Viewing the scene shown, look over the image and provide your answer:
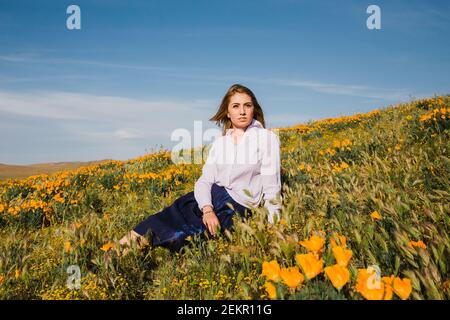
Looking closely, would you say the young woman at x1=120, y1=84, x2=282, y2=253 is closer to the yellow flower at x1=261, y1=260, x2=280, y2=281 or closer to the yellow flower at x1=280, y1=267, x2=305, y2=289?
the yellow flower at x1=261, y1=260, x2=280, y2=281

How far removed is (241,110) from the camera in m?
3.85

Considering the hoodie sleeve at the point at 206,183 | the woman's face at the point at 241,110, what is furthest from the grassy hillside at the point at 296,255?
the woman's face at the point at 241,110

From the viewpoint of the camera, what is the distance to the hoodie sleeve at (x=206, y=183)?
3570 mm

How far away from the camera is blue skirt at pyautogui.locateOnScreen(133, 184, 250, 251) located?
3.31 m

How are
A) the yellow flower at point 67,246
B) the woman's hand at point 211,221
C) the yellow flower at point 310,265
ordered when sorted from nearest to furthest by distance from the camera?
1. the yellow flower at point 310,265
2. the yellow flower at point 67,246
3. the woman's hand at point 211,221

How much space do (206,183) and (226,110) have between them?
1.01m

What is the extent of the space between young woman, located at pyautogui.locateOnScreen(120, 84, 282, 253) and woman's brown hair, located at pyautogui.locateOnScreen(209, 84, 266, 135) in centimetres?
1

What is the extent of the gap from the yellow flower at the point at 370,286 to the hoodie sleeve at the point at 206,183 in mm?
2243

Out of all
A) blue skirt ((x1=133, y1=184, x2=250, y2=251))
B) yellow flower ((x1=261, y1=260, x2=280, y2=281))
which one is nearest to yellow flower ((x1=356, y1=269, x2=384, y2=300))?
yellow flower ((x1=261, y1=260, x2=280, y2=281))

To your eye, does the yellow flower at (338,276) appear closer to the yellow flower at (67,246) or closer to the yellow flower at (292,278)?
the yellow flower at (292,278)

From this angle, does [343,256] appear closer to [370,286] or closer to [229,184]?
[370,286]

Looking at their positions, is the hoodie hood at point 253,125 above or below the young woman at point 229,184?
above

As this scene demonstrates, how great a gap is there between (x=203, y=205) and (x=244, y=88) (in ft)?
4.83
